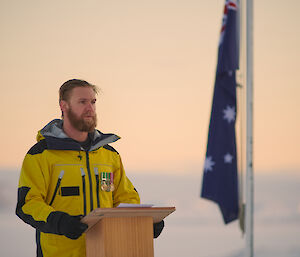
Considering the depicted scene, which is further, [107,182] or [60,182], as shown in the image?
[107,182]

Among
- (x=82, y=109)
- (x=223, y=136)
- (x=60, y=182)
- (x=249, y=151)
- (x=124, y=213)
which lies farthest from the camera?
(x=223, y=136)

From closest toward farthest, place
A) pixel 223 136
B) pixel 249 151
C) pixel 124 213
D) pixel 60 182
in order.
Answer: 1. pixel 124 213
2. pixel 60 182
3. pixel 249 151
4. pixel 223 136

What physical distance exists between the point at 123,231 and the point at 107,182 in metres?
0.68

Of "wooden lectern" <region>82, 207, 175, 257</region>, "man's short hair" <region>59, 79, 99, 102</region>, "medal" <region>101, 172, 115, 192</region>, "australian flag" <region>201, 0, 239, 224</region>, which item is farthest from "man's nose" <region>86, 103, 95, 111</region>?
"australian flag" <region>201, 0, 239, 224</region>

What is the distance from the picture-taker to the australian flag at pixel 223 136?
4.96 m

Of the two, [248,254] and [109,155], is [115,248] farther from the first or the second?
[248,254]

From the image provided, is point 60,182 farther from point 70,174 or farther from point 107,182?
point 107,182

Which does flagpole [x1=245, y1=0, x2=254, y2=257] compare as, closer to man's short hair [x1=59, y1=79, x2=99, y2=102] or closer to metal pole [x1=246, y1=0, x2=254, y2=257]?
metal pole [x1=246, y1=0, x2=254, y2=257]

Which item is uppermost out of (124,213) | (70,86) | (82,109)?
(70,86)

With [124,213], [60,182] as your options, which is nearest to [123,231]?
[124,213]

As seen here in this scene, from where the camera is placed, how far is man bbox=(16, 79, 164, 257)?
3.21m

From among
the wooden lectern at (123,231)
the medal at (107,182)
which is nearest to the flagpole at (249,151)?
the medal at (107,182)

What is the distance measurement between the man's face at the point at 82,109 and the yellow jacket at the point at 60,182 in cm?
12

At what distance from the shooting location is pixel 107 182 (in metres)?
3.47
